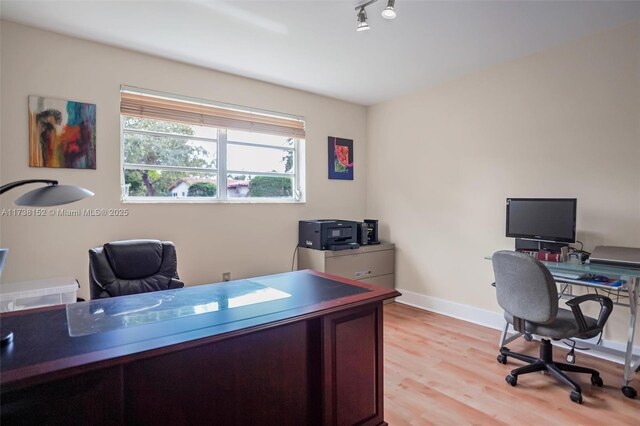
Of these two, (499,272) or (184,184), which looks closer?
(499,272)

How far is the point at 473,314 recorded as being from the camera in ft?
12.2

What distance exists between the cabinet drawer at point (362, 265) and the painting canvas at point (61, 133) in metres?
2.49

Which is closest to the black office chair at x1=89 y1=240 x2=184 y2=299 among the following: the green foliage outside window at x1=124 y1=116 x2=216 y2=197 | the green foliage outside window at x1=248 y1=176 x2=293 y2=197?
the green foliage outside window at x1=124 y1=116 x2=216 y2=197

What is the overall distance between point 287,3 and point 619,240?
121 inches

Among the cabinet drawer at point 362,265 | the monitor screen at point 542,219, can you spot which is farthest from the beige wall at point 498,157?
the monitor screen at point 542,219

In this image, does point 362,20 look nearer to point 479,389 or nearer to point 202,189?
point 202,189

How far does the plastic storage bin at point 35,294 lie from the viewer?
96.8 inches

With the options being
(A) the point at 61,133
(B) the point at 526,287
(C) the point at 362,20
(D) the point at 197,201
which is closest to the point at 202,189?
(D) the point at 197,201

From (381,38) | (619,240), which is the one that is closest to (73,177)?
(381,38)

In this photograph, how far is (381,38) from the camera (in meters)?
2.88

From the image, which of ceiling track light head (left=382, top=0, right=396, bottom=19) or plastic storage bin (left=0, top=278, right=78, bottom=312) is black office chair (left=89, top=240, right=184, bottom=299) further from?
ceiling track light head (left=382, top=0, right=396, bottom=19)

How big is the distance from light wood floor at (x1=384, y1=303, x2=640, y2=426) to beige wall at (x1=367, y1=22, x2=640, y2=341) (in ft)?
2.10

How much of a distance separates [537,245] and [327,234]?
6.62ft

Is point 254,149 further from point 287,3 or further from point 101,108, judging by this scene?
point 287,3
